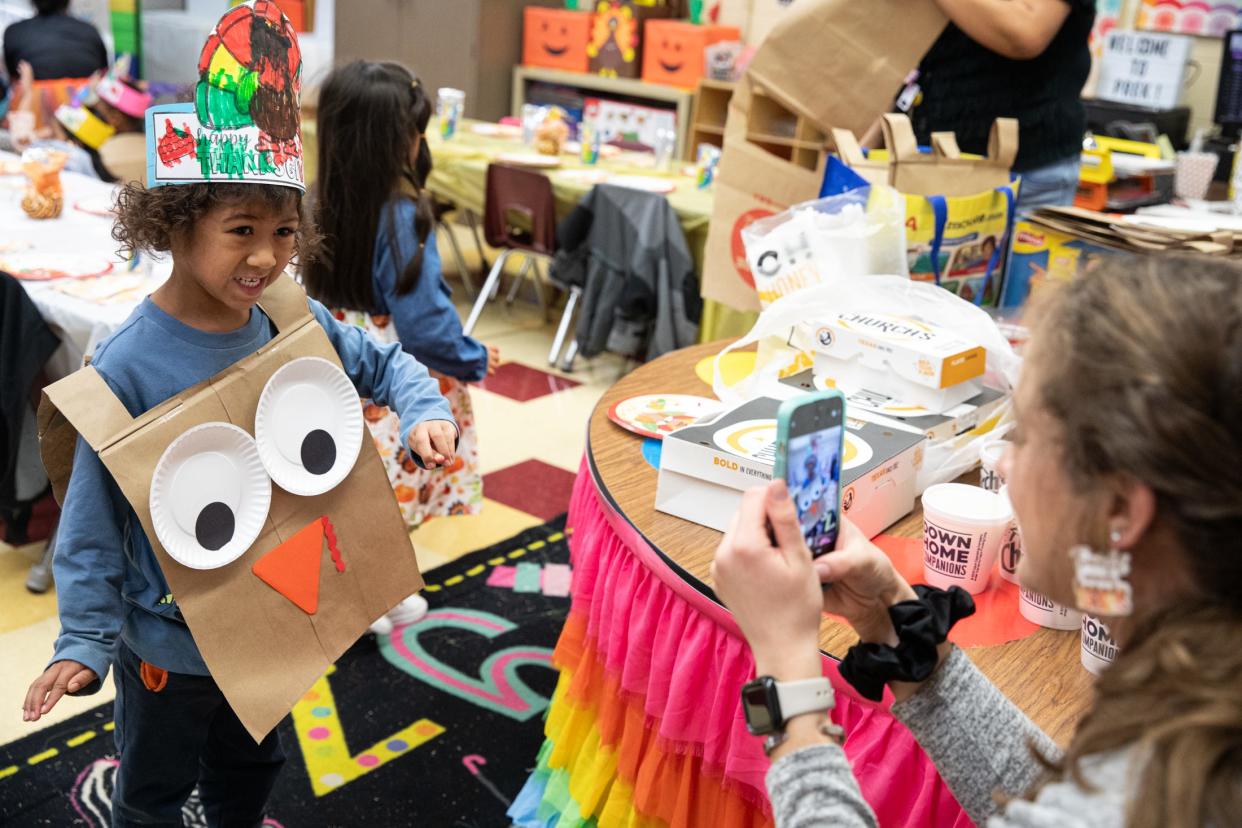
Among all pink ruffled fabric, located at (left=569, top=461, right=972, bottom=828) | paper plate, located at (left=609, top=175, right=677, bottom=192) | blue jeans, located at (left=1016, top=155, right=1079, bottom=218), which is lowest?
pink ruffled fabric, located at (left=569, top=461, right=972, bottom=828)

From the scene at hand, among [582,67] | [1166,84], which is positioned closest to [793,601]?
[1166,84]

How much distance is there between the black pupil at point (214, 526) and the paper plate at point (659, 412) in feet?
2.11

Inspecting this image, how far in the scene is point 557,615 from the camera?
8.82 ft

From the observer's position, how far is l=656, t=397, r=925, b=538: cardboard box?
139cm

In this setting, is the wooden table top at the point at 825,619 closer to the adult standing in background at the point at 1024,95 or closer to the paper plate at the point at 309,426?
the paper plate at the point at 309,426

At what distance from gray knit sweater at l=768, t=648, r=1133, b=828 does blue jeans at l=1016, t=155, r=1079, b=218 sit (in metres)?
1.68

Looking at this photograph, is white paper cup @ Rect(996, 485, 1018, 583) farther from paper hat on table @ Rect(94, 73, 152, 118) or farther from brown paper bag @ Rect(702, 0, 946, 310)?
paper hat on table @ Rect(94, 73, 152, 118)

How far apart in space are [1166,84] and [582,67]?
3596 millimetres

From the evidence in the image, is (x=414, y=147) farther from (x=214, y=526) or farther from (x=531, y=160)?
(x=531, y=160)

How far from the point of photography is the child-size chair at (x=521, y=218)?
456 centimetres

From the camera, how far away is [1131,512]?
0.73m

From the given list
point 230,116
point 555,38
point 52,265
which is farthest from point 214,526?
point 555,38

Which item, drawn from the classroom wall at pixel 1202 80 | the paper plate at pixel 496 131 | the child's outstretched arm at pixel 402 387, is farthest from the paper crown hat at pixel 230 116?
the classroom wall at pixel 1202 80

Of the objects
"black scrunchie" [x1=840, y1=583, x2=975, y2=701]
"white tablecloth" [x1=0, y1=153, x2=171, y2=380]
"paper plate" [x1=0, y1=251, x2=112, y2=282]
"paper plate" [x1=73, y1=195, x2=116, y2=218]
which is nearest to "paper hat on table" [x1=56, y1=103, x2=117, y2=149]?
"white tablecloth" [x1=0, y1=153, x2=171, y2=380]
